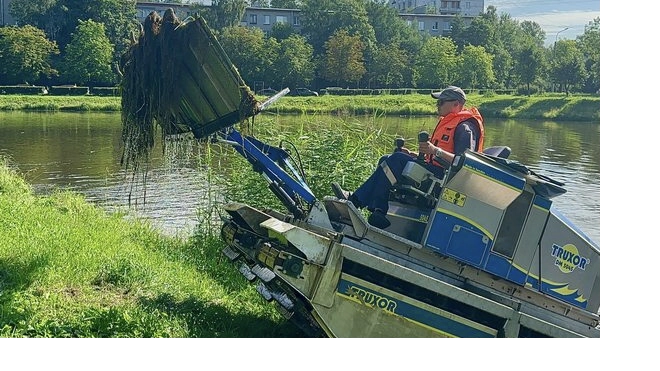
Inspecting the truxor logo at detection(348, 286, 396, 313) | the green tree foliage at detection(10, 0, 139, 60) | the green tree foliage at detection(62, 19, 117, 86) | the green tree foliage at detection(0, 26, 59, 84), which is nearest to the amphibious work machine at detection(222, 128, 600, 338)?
the truxor logo at detection(348, 286, 396, 313)

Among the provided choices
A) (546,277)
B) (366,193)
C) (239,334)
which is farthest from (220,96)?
(546,277)

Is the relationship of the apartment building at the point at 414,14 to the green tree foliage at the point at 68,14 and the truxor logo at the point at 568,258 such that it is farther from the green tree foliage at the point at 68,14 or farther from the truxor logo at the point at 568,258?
the truxor logo at the point at 568,258

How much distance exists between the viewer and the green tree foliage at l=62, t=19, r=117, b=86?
23.1 ft

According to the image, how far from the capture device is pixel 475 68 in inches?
273

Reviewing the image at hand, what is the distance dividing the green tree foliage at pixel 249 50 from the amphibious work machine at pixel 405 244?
1378 millimetres

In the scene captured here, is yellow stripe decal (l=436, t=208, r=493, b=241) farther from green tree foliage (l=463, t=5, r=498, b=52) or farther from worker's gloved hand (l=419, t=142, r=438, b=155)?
green tree foliage (l=463, t=5, r=498, b=52)

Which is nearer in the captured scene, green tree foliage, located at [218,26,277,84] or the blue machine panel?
the blue machine panel

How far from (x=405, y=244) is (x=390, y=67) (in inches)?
113

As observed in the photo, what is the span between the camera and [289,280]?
459 centimetres

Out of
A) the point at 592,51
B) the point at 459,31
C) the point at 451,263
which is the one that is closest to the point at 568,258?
the point at 451,263

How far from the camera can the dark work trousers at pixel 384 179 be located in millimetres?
5078

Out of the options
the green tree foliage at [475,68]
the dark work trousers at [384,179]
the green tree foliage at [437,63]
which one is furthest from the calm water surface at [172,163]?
the dark work trousers at [384,179]

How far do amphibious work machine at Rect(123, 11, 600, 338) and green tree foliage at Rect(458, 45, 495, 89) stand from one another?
194cm
